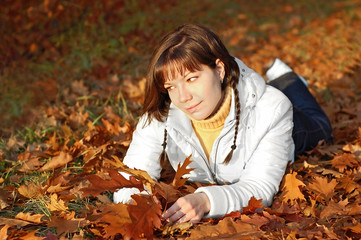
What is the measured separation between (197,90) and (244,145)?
21.0 inches

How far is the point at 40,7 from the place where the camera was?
17.5ft

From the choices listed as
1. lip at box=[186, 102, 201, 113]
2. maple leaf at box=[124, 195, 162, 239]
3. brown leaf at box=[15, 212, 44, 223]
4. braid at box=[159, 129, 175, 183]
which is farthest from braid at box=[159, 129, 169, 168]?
brown leaf at box=[15, 212, 44, 223]

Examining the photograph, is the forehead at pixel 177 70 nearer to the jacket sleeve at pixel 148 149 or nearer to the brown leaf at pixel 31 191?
the jacket sleeve at pixel 148 149

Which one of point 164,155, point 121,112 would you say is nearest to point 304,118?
point 164,155

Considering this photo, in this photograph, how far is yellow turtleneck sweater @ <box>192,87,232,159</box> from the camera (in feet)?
8.59

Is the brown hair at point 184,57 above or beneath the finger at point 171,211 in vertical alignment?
above

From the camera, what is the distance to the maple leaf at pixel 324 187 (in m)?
2.43

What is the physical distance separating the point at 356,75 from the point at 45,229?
412 cm

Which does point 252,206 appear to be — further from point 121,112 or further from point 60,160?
point 121,112

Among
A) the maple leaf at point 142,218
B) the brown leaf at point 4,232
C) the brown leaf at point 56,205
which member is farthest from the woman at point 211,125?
the brown leaf at point 4,232

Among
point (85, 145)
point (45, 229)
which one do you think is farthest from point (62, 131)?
point (45, 229)

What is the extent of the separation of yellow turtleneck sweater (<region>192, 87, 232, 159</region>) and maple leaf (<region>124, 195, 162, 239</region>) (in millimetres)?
813

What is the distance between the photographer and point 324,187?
2453mm

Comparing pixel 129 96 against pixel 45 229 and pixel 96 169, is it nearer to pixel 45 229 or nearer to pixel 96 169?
pixel 96 169
